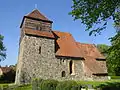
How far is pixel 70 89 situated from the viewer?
15.5m

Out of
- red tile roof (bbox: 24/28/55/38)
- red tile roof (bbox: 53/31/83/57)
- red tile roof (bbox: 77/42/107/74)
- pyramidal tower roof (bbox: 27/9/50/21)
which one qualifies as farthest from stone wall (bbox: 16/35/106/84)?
pyramidal tower roof (bbox: 27/9/50/21)

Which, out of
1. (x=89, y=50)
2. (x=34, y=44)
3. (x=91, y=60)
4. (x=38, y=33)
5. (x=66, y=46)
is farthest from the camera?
(x=89, y=50)

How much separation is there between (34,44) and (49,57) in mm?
3843

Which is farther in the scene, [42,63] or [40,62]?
[42,63]

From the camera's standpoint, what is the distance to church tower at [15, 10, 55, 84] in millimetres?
35938

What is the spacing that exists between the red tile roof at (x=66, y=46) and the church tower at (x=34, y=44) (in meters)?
2.47

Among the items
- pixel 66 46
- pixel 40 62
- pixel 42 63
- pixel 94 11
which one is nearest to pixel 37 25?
pixel 40 62

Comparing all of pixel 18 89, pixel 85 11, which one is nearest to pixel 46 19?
pixel 18 89

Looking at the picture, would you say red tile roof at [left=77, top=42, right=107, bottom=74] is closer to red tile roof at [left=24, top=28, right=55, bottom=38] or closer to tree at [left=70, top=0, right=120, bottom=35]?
red tile roof at [left=24, top=28, right=55, bottom=38]

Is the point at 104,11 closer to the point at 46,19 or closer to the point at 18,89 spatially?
the point at 18,89

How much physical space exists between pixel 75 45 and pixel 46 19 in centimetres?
867

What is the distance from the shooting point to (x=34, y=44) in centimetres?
3759

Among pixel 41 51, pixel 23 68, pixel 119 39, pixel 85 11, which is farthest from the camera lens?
pixel 41 51

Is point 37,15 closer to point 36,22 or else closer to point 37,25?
point 36,22
